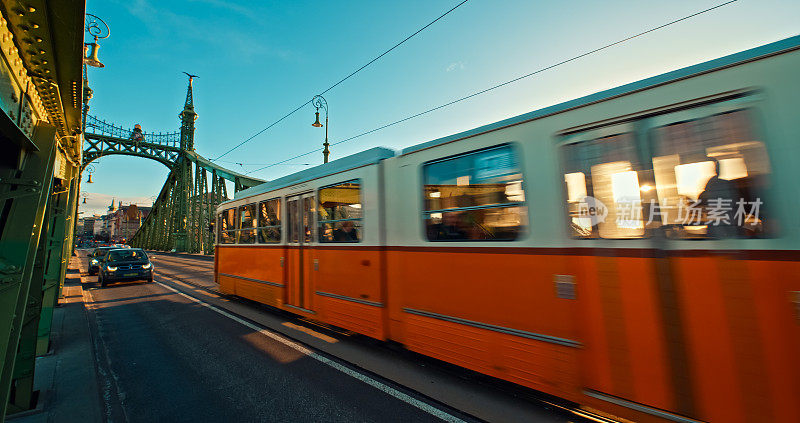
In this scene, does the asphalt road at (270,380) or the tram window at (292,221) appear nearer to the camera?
the asphalt road at (270,380)

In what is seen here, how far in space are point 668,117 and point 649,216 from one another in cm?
84

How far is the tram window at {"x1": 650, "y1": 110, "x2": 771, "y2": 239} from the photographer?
233 centimetres

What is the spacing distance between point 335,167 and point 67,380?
465 cm

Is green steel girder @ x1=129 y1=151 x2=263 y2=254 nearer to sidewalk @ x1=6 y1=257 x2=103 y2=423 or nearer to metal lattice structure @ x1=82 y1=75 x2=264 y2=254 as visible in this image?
metal lattice structure @ x1=82 y1=75 x2=264 y2=254

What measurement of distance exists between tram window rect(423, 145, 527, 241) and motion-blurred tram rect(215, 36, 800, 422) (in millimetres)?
18

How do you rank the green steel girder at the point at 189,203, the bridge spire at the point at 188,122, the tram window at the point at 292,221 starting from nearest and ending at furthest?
1. the tram window at the point at 292,221
2. the green steel girder at the point at 189,203
3. the bridge spire at the point at 188,122

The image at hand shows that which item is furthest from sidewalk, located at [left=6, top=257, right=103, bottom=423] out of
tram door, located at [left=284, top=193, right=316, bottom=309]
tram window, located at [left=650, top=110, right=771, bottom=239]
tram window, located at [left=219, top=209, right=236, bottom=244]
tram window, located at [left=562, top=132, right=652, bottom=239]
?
tram window, located at [left=650, top=110, right=771, bottom=239]

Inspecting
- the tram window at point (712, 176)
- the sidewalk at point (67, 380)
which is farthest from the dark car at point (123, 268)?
the tram window at point (712, 176)

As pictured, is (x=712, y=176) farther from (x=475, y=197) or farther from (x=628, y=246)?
(x=475, y=197)

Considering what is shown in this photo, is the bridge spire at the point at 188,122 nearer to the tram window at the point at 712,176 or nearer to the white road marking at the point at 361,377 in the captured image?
the white road marking at the point at 361,377

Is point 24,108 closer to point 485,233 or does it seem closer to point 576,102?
point 485,233

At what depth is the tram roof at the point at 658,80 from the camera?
89.8 inches

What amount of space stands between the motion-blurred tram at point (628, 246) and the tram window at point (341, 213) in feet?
2.85

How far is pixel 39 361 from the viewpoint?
4.82 meters
